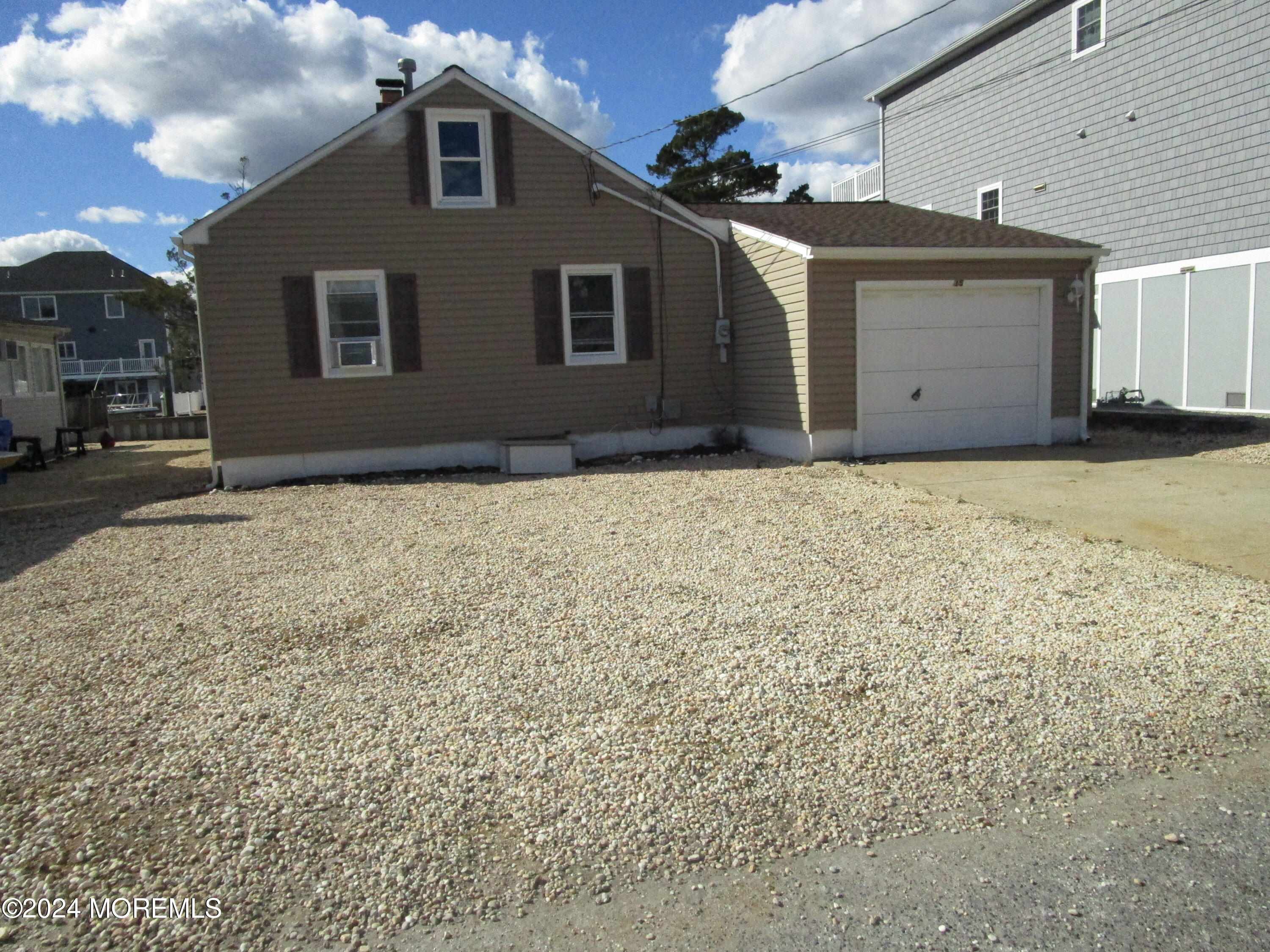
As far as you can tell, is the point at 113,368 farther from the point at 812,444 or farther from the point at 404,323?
the point at 812,444

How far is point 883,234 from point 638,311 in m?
3.40

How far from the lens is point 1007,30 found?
56.6ft

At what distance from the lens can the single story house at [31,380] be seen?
15.7 metres

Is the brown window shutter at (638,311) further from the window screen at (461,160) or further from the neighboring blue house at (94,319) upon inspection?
the neighboring blue house at (94,319)

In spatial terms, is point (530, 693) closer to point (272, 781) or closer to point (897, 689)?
point (272, 781)

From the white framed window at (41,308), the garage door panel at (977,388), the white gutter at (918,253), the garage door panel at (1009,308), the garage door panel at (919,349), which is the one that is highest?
the white framed window at (41,308)

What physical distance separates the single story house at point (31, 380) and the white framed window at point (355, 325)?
26.5 ft

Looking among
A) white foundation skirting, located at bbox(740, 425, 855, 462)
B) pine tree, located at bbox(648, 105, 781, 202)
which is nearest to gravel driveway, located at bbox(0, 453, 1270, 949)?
white foundation skirting, located at bbox(740, 425, 855, 462)

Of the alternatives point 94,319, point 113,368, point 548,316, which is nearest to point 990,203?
point 548,316

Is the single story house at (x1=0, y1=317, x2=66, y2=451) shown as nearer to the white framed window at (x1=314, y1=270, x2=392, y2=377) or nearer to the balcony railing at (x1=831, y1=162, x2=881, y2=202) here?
the white framed window at (x1=314, y1=270, x2=392, y2=377)

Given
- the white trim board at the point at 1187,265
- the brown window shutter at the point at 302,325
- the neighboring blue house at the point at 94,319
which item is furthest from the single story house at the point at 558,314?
the neighboring blue house at the point at 94,319

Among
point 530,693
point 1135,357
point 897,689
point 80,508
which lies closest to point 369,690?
point 530,693

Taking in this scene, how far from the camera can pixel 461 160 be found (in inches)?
441

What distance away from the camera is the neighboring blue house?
130ft
